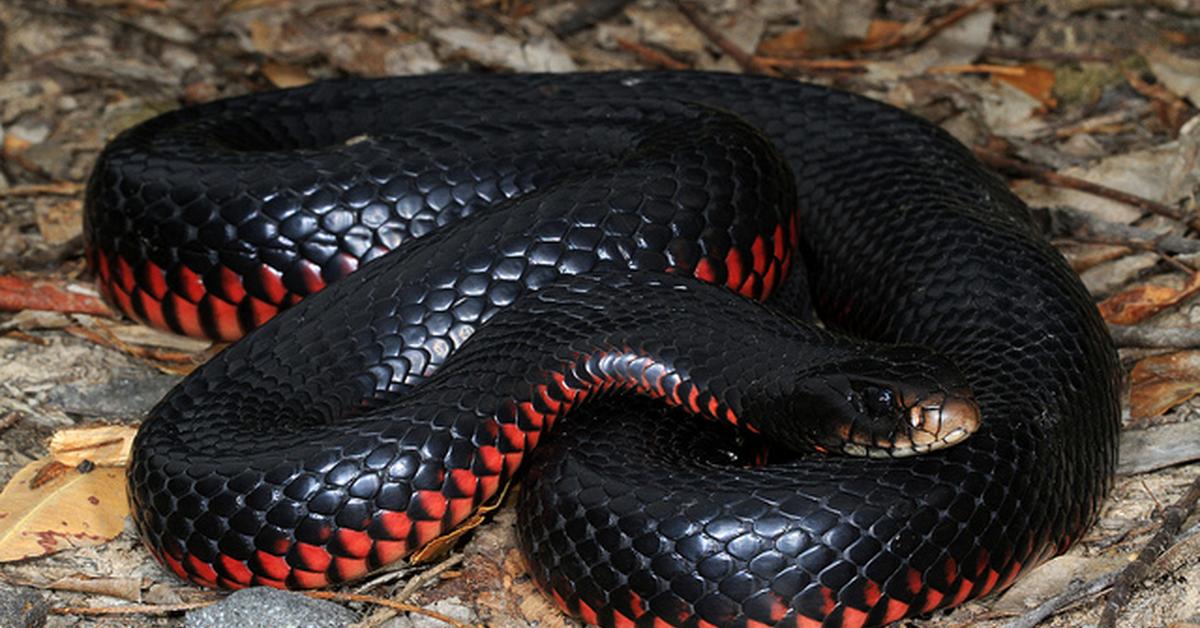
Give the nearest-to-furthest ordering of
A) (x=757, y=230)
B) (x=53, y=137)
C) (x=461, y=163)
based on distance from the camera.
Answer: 1. (x=757, y=230)
2. (x=461, y=163)
3. (x=53, y=137)

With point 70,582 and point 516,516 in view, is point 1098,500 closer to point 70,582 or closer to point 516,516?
point 516,516

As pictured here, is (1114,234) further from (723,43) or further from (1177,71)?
(723,43)

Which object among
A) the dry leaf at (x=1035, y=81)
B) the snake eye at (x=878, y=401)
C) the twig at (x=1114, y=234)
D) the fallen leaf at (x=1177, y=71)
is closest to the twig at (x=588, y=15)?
the dry leaf at (x=1035, y=81)

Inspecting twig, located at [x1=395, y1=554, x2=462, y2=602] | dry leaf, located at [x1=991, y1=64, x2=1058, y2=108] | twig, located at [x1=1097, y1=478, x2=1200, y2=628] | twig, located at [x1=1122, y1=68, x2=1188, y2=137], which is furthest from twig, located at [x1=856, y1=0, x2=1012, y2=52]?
twig, located at [x1=395, y1=554, x2=462, y2=602]

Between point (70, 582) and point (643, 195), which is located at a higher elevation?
point (643, 195)

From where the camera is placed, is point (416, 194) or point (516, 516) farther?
point (416, 194)

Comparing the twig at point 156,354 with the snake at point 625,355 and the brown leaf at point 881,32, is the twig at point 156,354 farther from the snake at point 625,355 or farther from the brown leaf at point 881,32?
the brown leaf at point 881,32

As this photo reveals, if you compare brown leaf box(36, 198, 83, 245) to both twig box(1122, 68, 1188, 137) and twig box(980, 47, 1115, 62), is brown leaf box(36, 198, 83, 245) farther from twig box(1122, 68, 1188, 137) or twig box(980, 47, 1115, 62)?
twig box(1122, 68, 1188, 137)

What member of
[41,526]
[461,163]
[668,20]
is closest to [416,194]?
[461,163]

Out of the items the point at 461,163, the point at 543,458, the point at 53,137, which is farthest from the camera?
the point at 53,137
